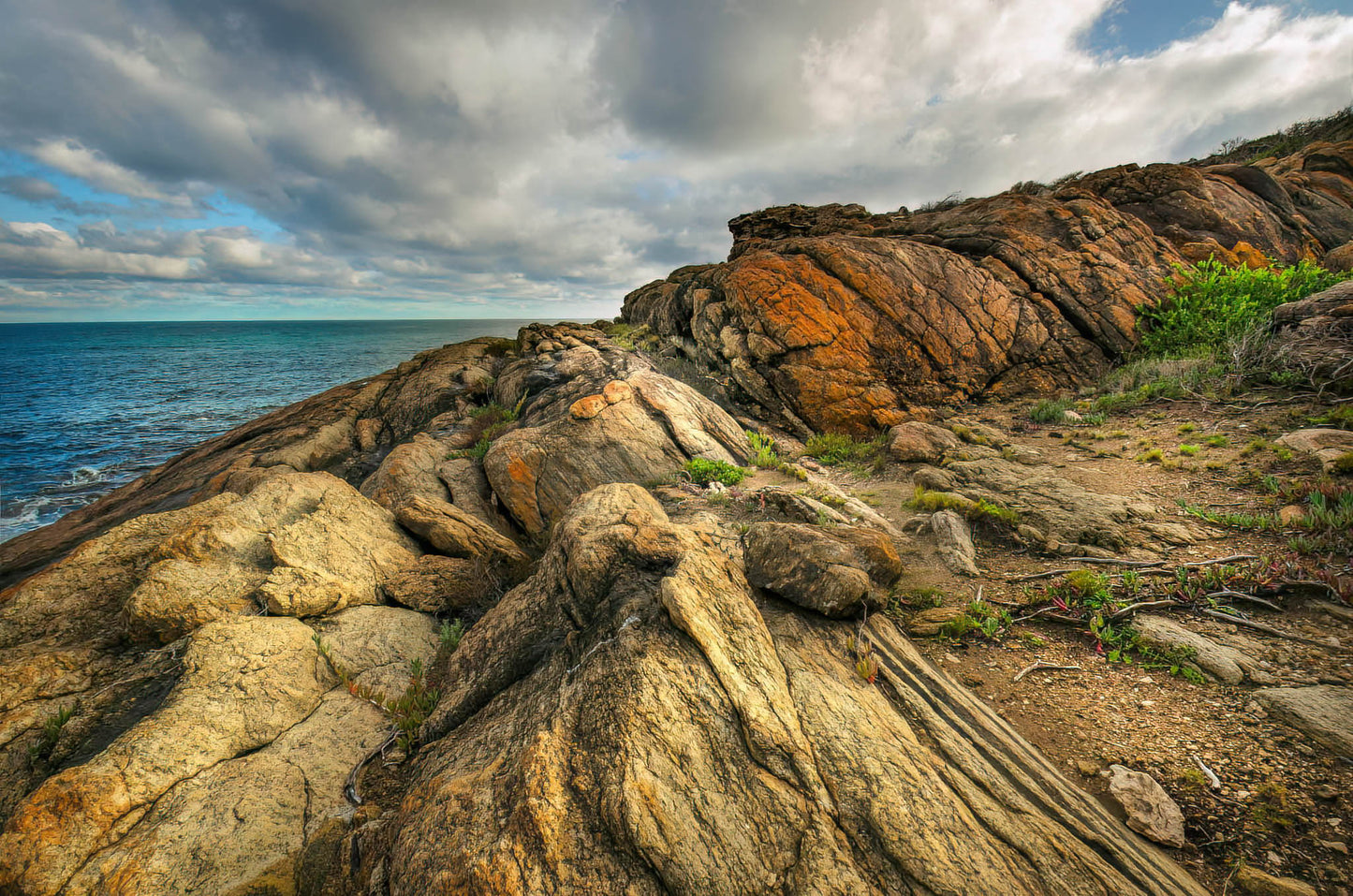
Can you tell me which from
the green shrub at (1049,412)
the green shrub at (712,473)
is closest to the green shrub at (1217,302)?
the green shrub at (1049,412)

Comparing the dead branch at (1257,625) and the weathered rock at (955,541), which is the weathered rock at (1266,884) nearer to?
the dead branch at (1257,625)

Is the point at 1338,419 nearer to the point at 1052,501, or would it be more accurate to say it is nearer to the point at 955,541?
the point at 1052,501

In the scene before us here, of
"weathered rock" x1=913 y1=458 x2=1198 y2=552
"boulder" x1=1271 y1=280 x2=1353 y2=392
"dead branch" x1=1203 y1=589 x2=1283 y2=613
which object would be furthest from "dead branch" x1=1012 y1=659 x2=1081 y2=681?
"boulder" x1=1271 y1=280 x2=1353 y2=392

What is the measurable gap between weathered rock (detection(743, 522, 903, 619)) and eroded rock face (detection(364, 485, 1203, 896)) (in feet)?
1.83

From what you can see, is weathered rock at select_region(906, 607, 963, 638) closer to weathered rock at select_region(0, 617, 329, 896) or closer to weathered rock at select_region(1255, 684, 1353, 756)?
weathered rock at select_region(1255, 684, 1353, 756)

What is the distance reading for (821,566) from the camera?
234 inches

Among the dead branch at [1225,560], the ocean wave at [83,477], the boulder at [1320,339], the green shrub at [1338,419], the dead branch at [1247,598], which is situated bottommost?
the ocean wave at [83,477]

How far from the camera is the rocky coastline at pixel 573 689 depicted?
137 inches

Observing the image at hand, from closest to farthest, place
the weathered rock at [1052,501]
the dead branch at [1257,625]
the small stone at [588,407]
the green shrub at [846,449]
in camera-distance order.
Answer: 1. the dead branch at [1257,625]
2. the weathered rock at [1052,501]
3. the small stone at [588,407]
4. the green shrub at [846,449]

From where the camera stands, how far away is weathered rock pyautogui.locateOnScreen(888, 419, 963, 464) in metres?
12.9

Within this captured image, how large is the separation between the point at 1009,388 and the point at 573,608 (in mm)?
19177

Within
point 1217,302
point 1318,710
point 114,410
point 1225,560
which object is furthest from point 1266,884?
point 114,410

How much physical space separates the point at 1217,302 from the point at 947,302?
349 inches

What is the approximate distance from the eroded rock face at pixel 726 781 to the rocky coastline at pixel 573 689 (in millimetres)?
23
